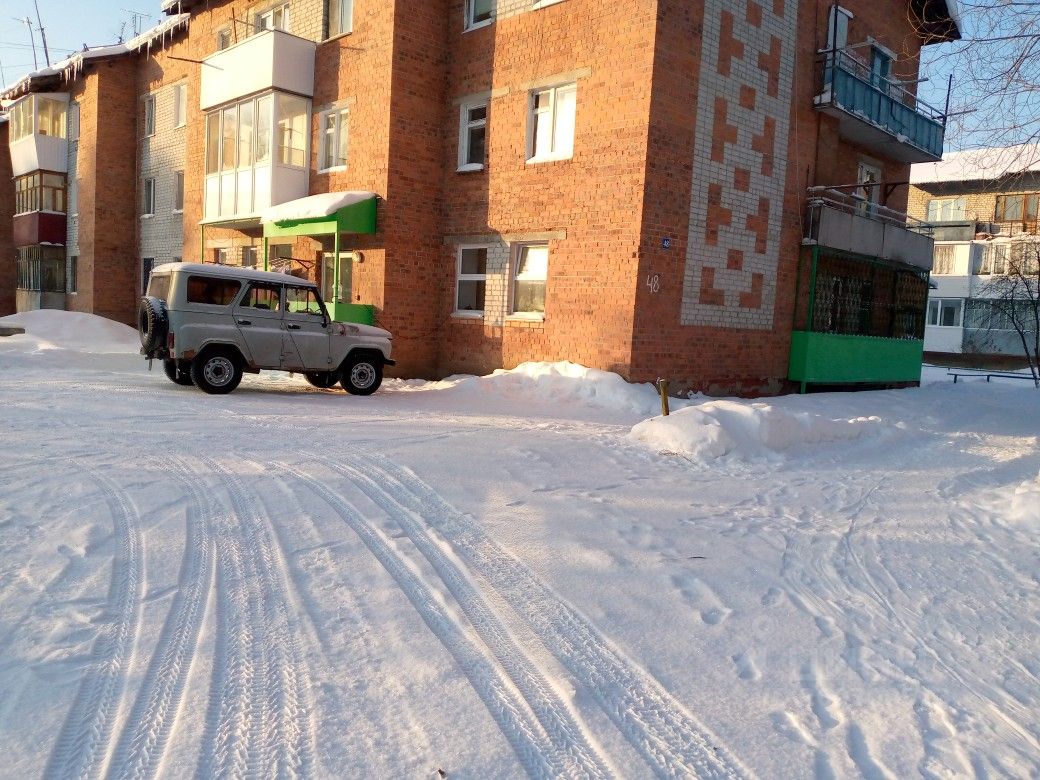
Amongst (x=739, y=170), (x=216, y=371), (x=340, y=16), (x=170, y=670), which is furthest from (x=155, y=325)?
(x=739, y=170)

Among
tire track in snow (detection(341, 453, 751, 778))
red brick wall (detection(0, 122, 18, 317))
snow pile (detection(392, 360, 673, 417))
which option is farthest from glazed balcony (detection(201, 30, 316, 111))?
red brick wall (detection(0, 122, 18, 317))

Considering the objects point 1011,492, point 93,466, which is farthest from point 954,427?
point 93,466

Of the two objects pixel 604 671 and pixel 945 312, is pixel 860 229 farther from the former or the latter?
pixel 945 312

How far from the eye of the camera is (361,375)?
41.2ft

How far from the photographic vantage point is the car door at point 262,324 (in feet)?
37.2

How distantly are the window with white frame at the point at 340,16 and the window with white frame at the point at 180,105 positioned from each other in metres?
8.98

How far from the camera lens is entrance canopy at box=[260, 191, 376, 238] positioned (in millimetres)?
14653

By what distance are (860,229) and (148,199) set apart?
21732 mm

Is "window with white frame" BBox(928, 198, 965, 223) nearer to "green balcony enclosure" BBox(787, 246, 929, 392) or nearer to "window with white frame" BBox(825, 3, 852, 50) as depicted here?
"green balcony enclosure" BBox(787, 246, 929, 392)

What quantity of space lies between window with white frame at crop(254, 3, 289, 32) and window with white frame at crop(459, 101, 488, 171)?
6197mm

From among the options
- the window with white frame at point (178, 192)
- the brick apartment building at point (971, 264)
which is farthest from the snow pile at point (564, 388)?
the brick apartment building at point (971, 264)

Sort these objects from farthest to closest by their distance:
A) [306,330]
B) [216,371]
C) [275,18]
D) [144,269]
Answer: [144,269] < [275,18] < [306,330] < [216,371]

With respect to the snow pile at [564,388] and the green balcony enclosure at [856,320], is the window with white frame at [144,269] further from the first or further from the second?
the green balcony enclosure at [856,320]

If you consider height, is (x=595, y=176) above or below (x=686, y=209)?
above
